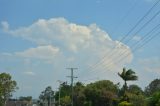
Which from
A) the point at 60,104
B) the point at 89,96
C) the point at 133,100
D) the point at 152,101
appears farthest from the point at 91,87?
the point at 152,101

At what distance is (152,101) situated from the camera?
56562 millimetres

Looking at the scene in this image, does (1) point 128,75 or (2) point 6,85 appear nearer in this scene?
(1) point 128,75

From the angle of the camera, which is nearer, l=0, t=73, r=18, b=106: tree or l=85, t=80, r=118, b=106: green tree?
l=85, t=80, r=118, b=106: green tree

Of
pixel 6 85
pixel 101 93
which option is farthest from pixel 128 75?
pixel 6 85

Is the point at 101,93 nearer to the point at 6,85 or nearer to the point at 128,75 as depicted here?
the point at 128,75

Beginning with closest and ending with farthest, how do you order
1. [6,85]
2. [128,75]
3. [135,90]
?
[128,75], [135,90], [6,85]

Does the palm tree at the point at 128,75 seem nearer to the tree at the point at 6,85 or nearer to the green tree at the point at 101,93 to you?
the green tree at the point at 101,93

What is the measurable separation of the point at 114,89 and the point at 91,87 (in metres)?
5.30

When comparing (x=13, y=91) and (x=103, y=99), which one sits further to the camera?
(x=13, y=91)

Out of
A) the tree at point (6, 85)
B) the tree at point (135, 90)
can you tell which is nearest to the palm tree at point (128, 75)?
the tree at point (135, 90)

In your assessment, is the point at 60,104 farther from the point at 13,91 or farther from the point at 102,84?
the point at 102,84

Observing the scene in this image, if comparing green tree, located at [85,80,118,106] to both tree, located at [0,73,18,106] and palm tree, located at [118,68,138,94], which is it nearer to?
palm tree, located at [118,68,138,94]

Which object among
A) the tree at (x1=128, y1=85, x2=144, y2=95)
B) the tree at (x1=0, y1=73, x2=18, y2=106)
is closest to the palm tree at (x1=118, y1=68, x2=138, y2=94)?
the tree at (x1=128, y1=85, x2=144, y2=95)

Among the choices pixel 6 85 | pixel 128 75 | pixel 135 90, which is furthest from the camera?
pixel 6 85
